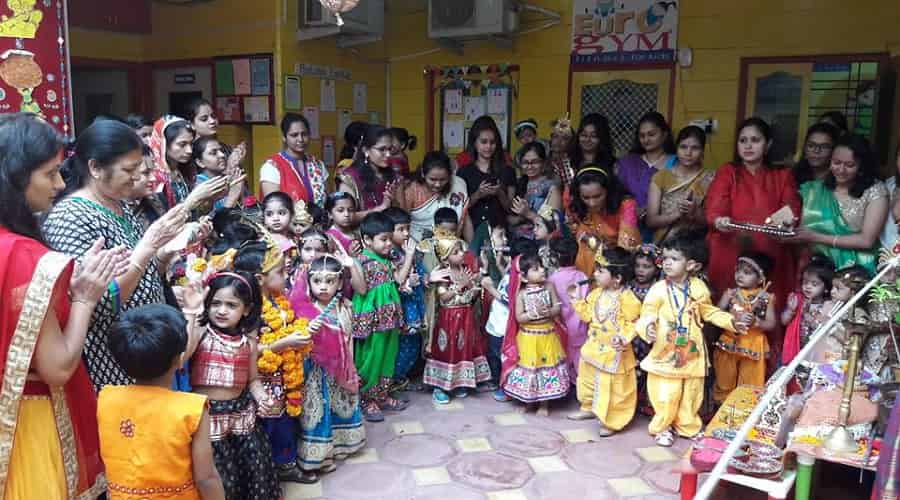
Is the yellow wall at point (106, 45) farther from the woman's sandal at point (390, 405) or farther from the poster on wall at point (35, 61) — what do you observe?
the woman's sandal at point (390, 405)

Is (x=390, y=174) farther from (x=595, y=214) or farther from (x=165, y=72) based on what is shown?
(x=165, y=72)

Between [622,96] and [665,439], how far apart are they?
127 inches

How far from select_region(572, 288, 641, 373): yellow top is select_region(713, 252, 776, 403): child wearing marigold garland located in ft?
1.69

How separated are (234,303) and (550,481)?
160 cm

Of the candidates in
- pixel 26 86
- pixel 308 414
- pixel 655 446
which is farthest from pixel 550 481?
pixel 26 86

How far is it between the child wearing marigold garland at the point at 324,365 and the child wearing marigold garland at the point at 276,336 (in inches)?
6.2

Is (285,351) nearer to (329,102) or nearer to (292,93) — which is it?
(292,93)

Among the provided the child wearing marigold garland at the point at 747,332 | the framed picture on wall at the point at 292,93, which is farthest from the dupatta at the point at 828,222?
the framed picture on wall at the point at 292,93

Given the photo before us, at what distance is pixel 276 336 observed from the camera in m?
2.70

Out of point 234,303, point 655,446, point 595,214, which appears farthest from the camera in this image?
point 595,214

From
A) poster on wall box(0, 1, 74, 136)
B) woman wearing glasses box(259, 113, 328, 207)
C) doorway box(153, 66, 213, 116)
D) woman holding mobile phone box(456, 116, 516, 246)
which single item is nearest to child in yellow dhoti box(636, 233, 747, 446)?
woman holding mobile phone box(456, 116, 516, 246)

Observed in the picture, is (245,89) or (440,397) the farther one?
(245,89)

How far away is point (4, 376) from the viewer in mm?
1630

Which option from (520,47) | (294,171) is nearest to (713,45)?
(520,47)
